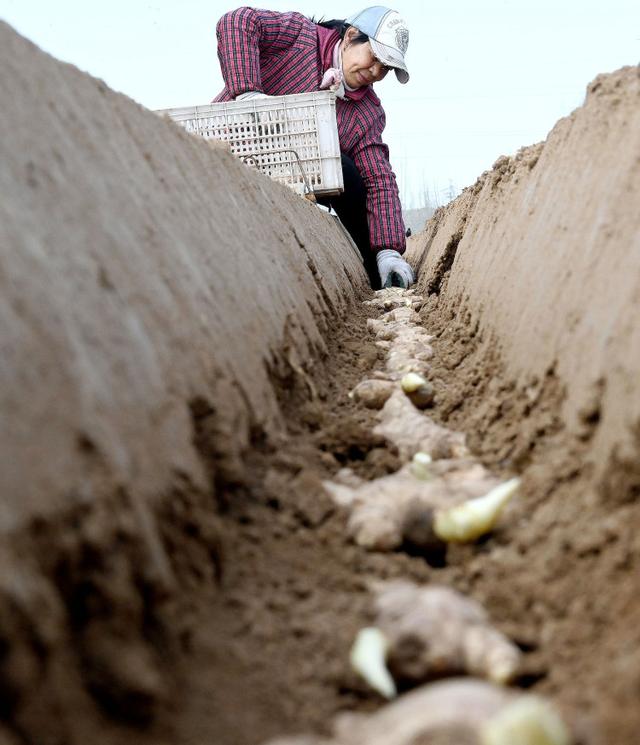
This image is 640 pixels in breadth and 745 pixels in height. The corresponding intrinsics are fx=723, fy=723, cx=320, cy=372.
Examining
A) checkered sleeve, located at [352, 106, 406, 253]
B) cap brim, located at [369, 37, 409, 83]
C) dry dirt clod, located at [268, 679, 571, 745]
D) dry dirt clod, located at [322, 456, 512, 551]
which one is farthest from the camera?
checkered sleeve, located at [352, 106, 406, 253]

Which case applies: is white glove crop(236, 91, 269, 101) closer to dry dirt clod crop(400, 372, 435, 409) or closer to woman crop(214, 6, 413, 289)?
woman crop(214, 6, 413, 289)

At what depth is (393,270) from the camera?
7.82 m

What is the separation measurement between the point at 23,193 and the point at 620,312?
1.41 metres

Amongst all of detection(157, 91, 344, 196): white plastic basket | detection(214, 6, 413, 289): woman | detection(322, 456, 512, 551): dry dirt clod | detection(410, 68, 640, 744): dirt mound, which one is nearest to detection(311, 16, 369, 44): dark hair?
detection(214, 6, 413, 289): woman

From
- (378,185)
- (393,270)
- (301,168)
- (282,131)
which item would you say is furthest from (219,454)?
(378,185)

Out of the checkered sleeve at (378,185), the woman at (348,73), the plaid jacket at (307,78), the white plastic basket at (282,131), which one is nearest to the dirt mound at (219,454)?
the white plastic basket at (282,131)

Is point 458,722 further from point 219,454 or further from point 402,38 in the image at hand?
Answer: point 402,38

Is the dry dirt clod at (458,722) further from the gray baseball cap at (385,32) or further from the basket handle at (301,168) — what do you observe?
the gray baseball cap at (385,32)

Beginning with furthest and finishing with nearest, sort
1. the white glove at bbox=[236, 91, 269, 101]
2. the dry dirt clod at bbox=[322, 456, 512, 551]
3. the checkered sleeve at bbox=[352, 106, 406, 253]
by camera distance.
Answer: the checkered sleeve at bbox=[352, 106, 406, 253] → the white glove at bbox=[236, 91, 269, 101] → the dry dirt clod at bbox=[322, 456, 512, 551]

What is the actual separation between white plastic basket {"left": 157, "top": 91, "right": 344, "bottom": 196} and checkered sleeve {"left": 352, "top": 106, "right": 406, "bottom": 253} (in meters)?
1.27

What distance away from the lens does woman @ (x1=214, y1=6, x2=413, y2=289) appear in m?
6.56

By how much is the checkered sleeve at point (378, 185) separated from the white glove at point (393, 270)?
0.72 ft

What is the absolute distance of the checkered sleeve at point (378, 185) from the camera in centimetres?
769

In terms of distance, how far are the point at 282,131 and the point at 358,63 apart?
1340 mm
